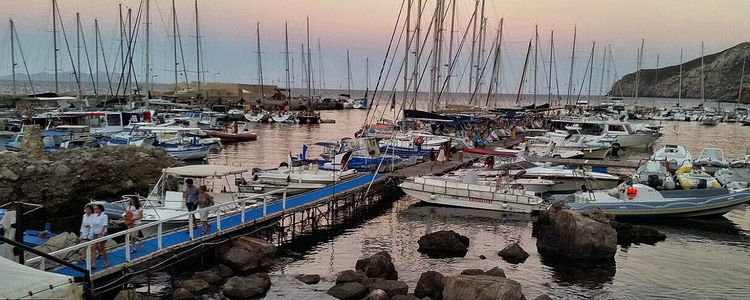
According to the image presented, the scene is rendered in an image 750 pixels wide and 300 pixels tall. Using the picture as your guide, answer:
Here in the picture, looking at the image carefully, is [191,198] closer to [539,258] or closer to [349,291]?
[349,291]

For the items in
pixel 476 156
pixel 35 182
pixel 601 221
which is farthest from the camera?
pixel 476 156

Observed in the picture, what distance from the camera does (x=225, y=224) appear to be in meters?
20.8

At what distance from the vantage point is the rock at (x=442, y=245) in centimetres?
2192

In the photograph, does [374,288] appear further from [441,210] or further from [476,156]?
[476,156]

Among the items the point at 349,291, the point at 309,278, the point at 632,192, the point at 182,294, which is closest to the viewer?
the point at 182,294

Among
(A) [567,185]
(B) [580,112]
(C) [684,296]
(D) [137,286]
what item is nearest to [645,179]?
(A) [567,185]

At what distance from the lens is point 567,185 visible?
33.2 meters

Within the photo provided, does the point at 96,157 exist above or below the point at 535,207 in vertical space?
above

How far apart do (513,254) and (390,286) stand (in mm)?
6232

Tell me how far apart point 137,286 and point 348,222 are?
39.7 feet

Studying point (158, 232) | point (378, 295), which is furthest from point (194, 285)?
point (378, 295)

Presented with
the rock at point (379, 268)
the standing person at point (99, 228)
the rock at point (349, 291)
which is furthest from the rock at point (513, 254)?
the standing person at point (99, 228)

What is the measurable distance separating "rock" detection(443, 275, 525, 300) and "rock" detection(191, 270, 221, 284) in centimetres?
699

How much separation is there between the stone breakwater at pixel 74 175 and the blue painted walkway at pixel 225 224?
10.8m
